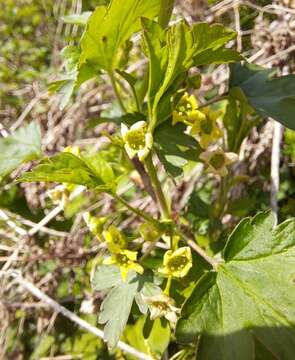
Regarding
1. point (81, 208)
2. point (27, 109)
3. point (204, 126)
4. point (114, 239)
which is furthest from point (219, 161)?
point (27, 109)

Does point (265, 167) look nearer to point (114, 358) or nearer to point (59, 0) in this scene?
point (114, 358)

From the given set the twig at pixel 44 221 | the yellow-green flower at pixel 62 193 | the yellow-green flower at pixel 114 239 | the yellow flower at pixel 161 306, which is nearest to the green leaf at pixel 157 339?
the yellow flower at pixel 161 306

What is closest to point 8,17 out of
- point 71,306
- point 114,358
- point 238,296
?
point 71,306

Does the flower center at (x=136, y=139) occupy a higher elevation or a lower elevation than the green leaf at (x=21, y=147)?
higher

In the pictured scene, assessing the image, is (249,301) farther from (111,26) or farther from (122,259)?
(111,26)

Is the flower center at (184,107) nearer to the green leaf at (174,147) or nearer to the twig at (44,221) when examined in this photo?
the green leaf at (174,147)

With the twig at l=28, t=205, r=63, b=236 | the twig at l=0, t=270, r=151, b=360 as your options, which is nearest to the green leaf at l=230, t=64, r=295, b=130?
the twig at l=0, t=270, r=151, b=360
